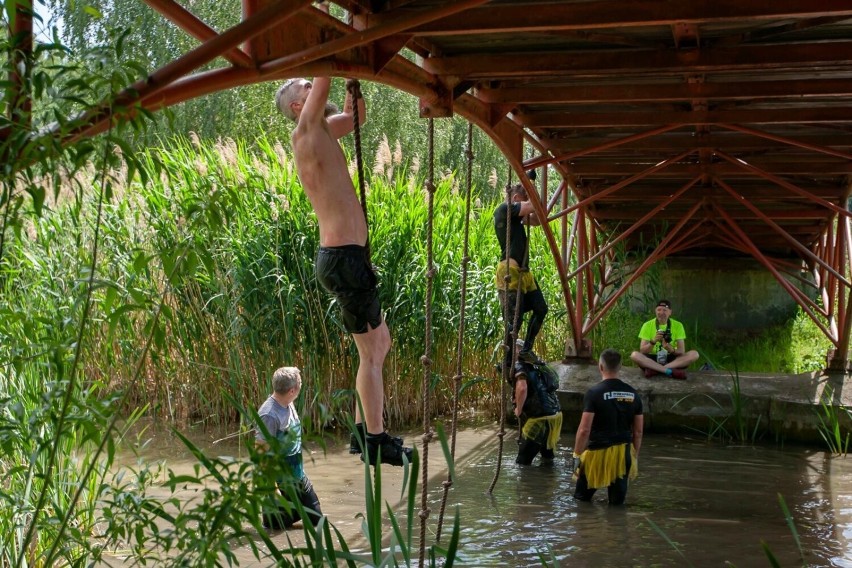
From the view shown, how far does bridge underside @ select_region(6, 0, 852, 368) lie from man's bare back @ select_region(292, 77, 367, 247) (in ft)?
1.02

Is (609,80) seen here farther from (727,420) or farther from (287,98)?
(727,420)

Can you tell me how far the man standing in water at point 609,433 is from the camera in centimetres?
827

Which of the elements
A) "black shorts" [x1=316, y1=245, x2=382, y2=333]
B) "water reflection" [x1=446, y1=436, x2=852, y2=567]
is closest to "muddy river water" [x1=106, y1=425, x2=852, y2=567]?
"water reflection" [x1=446, y1=436, x2=852, y2=567]

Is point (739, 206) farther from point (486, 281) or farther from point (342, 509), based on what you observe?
point (342, 509)

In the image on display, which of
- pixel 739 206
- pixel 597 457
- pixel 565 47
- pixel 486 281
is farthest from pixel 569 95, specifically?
pixel 739 206

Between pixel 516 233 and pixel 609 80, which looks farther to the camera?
pixel 516 233

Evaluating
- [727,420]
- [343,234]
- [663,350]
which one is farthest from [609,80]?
[663,350]

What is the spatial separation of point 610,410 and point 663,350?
4675 mm

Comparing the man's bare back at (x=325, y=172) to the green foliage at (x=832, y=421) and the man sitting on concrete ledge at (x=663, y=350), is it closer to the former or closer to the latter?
the green foliage at (x=832, y=421)

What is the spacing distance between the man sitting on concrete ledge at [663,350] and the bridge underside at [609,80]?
68 cm

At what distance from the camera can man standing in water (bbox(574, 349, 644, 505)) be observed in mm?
8266

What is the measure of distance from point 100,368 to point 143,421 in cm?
134

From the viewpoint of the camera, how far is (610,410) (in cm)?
826

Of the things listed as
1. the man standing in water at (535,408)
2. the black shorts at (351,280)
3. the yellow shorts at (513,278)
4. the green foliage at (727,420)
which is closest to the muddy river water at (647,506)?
the man standing in water at (535,408)
